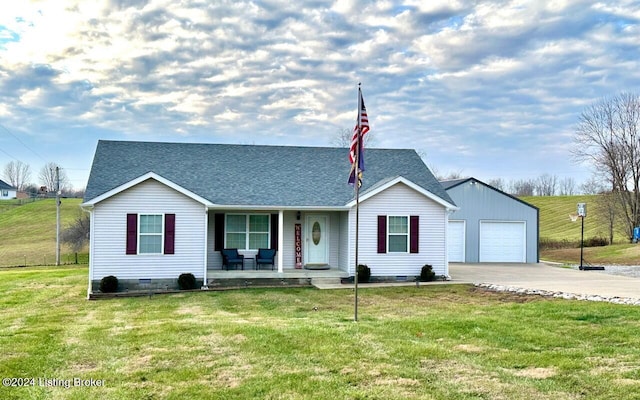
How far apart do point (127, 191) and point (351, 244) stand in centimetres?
752

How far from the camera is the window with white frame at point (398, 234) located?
63.3 ft

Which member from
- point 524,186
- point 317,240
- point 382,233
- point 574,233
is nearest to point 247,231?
point 317,240

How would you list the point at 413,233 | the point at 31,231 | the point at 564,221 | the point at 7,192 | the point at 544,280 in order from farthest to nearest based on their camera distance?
the point at 7,192
the point at 564,221
the point at 31,231
the point at 413,233
the point at 544,280

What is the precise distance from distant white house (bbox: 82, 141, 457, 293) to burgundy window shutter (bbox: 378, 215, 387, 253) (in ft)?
0.11

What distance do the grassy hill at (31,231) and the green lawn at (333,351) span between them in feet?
89.2

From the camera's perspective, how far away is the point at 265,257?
775 inches

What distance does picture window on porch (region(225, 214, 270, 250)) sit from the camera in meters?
19.7

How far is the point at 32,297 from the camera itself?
54.0 feet

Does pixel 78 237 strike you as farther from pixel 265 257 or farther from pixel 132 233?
pixel 132 233

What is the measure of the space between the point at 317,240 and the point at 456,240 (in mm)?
9648

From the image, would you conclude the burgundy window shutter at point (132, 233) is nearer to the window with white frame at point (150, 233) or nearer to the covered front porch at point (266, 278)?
the window with white frame at point (150, 233)

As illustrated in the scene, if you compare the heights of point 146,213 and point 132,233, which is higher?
point 146,213

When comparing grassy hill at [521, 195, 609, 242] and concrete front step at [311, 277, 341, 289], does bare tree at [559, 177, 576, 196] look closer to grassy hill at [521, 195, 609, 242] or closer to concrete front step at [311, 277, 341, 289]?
grassy hill at [521, 195, 609, 242]

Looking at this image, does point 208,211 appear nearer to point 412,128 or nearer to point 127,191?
point 127,191
